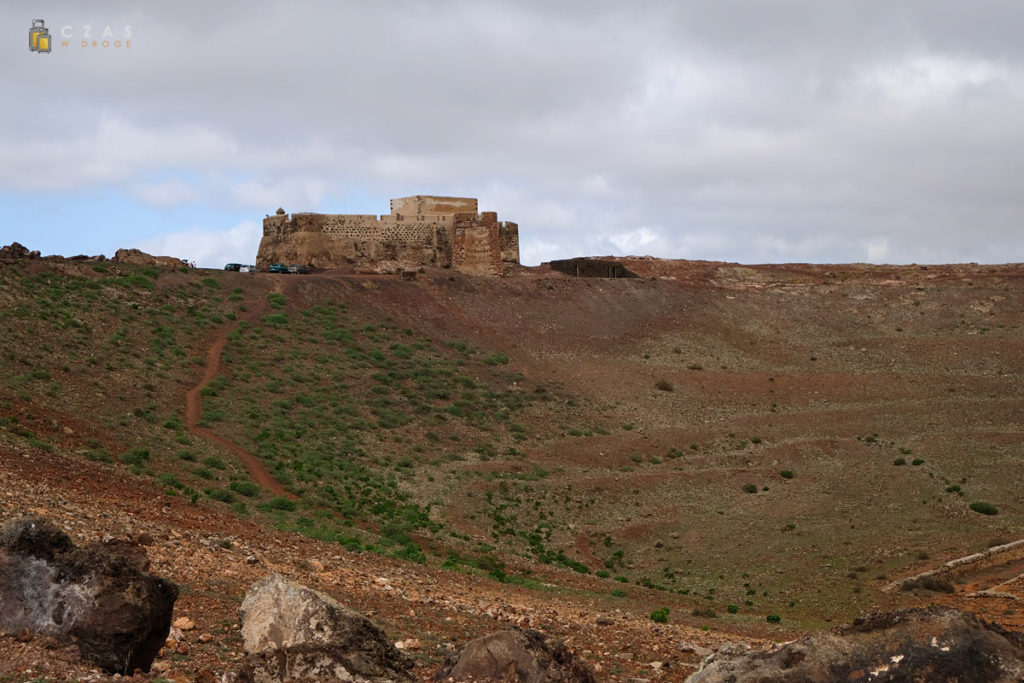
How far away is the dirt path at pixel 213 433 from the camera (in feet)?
83.0

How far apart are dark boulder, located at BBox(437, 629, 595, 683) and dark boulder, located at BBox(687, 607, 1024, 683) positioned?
179 centimetres

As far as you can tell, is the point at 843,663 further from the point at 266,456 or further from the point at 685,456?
the point at 685,456

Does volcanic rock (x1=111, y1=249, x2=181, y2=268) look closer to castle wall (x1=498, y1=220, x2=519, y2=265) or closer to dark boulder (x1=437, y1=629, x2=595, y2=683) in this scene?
castle wall (x1=498, y1=220, x2=519, y2=265)

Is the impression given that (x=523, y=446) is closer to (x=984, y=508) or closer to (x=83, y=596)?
(x=984, y=508)

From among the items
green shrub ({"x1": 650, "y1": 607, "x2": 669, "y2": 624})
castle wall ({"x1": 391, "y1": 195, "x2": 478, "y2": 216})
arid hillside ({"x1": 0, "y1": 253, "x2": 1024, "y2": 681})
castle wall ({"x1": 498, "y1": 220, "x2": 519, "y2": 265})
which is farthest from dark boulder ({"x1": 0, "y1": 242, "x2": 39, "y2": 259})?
green shrub ({"x1": 650, "y1": 607, "x2": 669, "y2": 624})

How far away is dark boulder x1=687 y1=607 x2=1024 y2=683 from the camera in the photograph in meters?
6.96

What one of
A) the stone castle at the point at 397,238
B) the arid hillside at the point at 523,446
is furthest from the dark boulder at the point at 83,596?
the stone castle at the point at 397,238

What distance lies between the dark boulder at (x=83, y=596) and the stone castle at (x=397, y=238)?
4532 cm

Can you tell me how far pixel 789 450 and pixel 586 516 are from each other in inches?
436

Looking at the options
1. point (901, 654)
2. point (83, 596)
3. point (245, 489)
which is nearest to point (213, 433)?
point (245, 489)

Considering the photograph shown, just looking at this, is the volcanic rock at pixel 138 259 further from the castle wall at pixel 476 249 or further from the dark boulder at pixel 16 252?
the castle wall at pixel 476 249

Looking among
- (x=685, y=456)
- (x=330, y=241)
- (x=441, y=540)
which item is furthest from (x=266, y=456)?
(x=330, y=241)

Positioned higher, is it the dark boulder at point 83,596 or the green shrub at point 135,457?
the dark boulder at point 83,596

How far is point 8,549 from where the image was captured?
28.7ft
